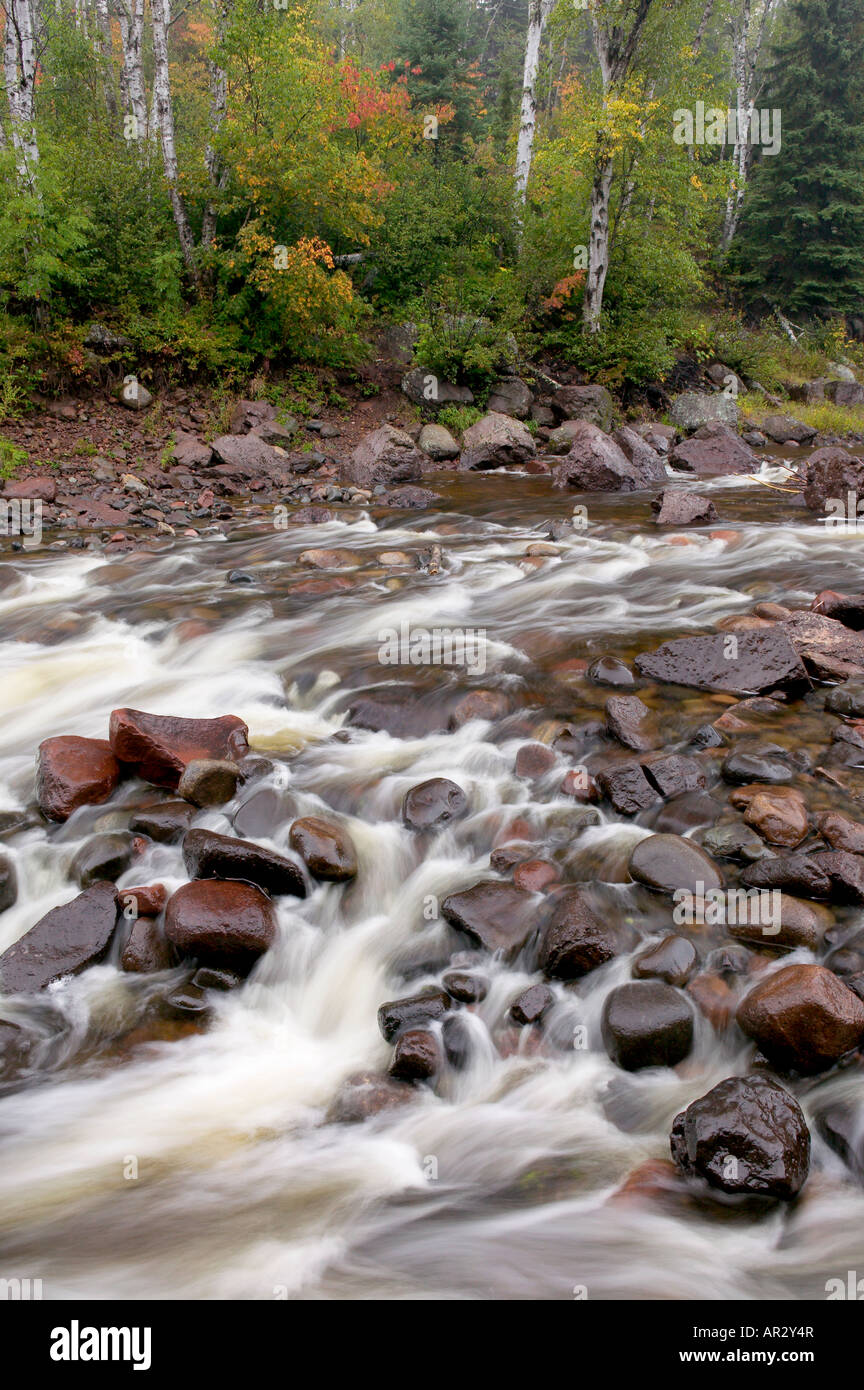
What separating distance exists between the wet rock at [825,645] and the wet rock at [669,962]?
340 centimetres

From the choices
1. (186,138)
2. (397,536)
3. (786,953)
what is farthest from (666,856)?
(186,138)

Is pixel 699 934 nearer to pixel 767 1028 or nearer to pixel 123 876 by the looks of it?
pixel 767 1028

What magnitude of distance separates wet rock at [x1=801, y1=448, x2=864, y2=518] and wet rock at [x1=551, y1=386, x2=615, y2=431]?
6.57 meters

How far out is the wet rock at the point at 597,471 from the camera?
1524cm

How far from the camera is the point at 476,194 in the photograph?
22391 millimetres

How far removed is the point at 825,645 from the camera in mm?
6992

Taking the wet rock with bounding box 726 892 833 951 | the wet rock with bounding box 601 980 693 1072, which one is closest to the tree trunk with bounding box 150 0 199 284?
the wet rock with bounding box 726 892 833 951

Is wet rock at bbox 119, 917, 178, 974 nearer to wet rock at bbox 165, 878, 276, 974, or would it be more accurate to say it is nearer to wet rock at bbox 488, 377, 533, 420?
wet rock at bbox 165, 878, 276, 974

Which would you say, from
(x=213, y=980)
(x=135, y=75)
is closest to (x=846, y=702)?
(x=213, y=980)

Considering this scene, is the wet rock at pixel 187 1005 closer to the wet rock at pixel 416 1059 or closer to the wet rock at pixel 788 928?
the wet rock at pixel 416 1059

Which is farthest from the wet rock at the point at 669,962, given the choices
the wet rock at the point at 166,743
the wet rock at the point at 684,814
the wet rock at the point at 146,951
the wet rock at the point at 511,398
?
→ the wet rock at the point at 511,398

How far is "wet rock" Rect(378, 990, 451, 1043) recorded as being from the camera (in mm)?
4074

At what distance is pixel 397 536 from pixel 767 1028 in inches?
383

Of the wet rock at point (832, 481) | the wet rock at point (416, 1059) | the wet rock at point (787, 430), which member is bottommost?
the wet rock at point (416, 1059)
